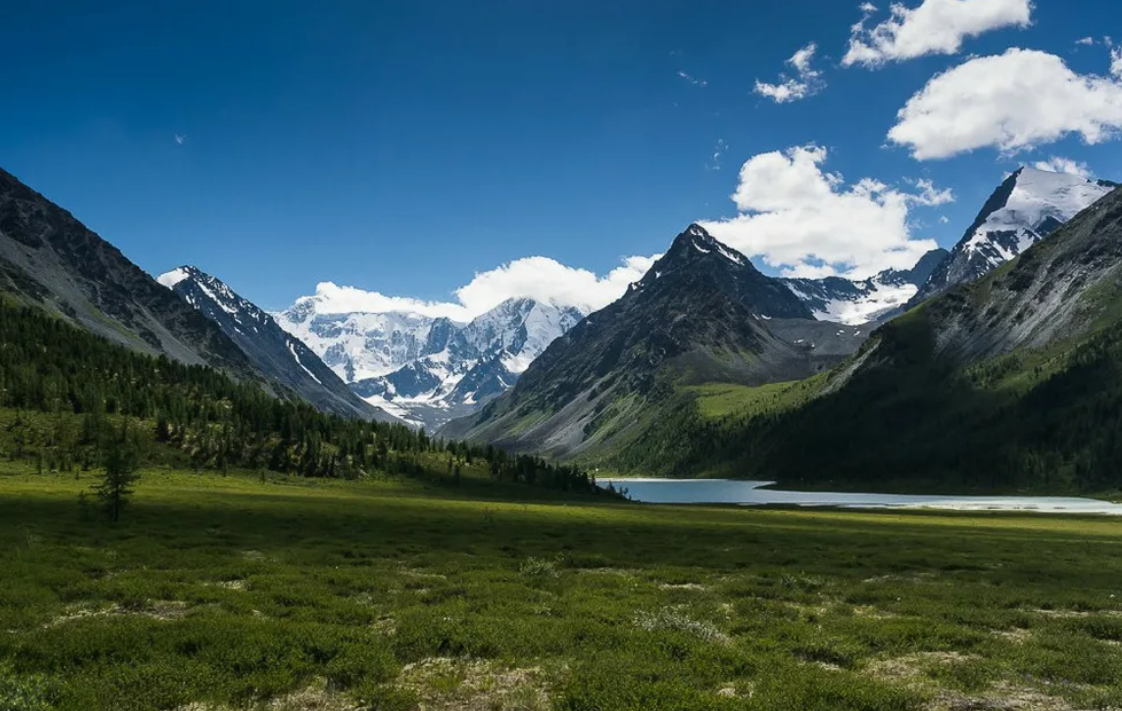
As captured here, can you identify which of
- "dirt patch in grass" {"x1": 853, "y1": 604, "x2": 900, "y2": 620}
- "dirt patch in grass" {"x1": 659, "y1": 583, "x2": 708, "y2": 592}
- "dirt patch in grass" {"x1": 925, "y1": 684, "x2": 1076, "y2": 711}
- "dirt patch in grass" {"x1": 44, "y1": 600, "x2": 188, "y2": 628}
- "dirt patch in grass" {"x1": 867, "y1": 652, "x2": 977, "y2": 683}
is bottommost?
"dirt patch in grass" {"x1": 659, "y1": 583, "x2": 708, "y2": 592}

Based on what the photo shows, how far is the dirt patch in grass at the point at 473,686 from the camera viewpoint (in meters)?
15.4

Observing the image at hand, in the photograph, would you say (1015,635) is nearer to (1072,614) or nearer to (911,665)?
(1072,614)

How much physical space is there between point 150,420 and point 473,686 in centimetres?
16905

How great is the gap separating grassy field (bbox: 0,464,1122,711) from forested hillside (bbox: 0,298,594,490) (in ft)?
342

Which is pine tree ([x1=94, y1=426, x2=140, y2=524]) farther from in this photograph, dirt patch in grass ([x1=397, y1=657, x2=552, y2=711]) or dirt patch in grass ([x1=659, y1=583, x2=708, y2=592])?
dirt patch in grass ([x1=397, y1=657, x2=552, y2=711])

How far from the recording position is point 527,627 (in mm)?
21438

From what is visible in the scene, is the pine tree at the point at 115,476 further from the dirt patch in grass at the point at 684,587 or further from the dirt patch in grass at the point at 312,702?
the dirt patch in grass at the point at 312,702

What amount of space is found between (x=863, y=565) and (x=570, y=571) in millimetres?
→ 19400

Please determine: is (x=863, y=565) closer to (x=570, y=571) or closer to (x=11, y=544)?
(x=570, y=571)

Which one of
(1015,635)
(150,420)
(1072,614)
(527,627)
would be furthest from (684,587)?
(150,420)

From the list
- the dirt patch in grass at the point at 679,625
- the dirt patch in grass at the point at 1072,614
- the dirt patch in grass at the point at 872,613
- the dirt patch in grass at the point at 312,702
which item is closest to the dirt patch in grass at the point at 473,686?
the dirt patch in grass at the point at 312,702

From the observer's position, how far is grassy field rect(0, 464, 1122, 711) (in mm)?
15656

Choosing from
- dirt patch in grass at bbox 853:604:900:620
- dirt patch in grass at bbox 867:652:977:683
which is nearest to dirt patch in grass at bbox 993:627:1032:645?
dirt patch in grass at bbox 867:652:977:683

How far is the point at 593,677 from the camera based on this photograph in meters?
16.5
